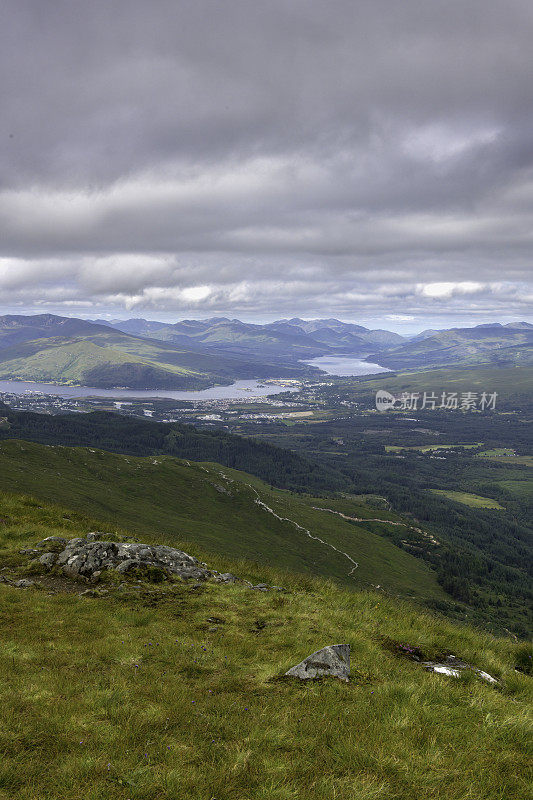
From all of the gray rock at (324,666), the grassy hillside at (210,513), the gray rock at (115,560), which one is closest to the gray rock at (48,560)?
the gray rock at (115,560)

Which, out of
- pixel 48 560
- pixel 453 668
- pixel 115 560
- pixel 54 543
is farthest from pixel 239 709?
pixel 54 543

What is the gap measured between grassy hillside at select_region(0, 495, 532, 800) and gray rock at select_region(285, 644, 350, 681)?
28cm

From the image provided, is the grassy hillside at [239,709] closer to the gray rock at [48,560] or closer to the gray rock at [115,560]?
the gray rock at [115,560]

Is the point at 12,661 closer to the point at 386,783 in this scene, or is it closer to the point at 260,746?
the point at 260,746

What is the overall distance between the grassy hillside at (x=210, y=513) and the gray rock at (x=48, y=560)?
179 feet

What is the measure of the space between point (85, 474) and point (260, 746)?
386ft

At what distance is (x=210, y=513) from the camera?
378ft

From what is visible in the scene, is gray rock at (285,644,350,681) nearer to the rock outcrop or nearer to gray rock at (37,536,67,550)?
the rock outcrop

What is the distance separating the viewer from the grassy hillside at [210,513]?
7888cm

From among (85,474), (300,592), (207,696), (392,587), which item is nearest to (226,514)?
(85,474)

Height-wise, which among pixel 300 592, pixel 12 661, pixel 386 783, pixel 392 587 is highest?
pixel 386 783

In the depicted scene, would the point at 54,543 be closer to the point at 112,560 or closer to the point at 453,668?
the point at 112,560

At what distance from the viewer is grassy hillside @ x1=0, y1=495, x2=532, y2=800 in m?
6.12

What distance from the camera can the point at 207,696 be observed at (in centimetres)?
870
